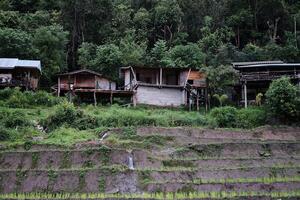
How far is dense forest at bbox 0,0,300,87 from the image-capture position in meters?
56.8

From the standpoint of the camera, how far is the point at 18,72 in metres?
53.2

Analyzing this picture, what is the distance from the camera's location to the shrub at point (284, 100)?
4359 centimetres

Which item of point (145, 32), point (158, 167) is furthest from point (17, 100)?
point (145, 32)

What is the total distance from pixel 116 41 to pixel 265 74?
63.7 feet

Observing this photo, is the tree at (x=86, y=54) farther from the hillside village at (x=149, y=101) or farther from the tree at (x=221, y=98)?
the tree at (x=221, y=98)

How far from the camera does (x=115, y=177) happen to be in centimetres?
3075

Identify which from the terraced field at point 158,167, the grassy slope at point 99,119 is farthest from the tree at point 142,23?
the terraced field at point 158,167

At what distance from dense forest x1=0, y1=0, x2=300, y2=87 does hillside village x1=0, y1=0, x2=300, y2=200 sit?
0.49 ft

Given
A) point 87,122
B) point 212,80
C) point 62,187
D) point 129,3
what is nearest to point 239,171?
point 62,187

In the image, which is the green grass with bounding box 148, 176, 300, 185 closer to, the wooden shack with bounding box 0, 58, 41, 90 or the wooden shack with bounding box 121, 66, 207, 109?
the wooden shack with bounding box 121, 66, 207, 109

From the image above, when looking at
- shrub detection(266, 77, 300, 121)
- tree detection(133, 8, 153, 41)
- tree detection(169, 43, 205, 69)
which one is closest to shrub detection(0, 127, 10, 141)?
shrub detection(266, 77, 300, 121)

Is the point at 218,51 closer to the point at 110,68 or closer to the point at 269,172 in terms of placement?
the point at 110,68

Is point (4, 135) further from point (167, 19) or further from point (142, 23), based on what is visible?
point (167, 19)

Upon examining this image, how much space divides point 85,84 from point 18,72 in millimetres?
6675
